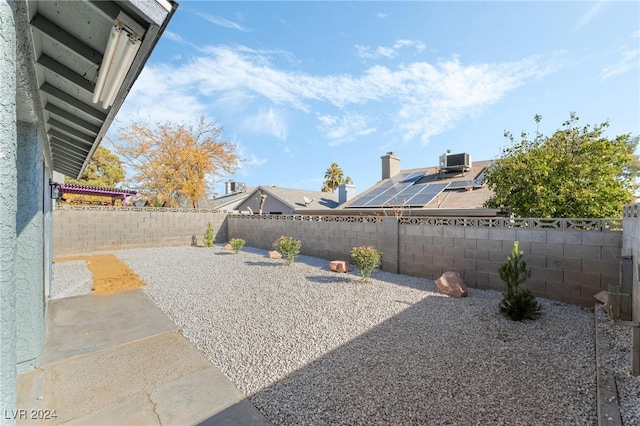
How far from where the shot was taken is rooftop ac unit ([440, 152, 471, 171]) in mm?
14086

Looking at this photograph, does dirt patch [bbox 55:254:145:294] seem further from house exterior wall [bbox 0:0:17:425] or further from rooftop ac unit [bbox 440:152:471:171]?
rooftop ac unit [bbox 440:152:471:171]

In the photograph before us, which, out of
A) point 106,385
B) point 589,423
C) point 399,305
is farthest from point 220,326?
point 589,423

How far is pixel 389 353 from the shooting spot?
3.65 metres

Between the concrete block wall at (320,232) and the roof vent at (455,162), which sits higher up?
the roof vent at (455,162)

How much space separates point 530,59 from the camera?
24.9 feet

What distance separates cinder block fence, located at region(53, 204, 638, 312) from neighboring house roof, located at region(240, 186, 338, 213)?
614cm

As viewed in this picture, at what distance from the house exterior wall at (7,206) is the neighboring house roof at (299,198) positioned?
1718cm

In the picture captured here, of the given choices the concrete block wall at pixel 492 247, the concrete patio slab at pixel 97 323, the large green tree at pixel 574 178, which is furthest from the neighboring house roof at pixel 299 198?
the concrete patio slab at pixel 97 323

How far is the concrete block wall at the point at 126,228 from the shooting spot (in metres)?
12.0

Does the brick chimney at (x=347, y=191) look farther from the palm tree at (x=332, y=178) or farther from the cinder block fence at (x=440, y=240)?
the palm tree at (x=332, y=178)

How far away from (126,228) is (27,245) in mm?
12343

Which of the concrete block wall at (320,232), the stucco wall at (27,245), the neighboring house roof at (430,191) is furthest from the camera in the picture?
the neighboring house roof at (430,191)

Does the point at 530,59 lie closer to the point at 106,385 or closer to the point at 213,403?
the point at 213,403

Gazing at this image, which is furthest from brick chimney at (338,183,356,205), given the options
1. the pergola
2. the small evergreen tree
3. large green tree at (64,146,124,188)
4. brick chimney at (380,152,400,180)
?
large green tree at (64,146,124,188)
